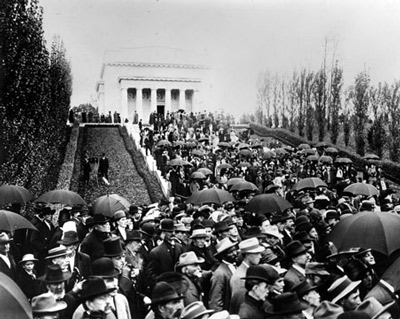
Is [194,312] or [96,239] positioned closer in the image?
[194,312]

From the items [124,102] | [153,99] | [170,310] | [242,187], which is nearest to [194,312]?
[170,310]

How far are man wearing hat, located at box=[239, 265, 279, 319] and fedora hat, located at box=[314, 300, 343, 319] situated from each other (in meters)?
0.75

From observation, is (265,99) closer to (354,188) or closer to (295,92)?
(295,92)

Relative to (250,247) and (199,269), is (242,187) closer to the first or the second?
(199,269)

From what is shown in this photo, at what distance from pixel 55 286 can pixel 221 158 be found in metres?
18.6

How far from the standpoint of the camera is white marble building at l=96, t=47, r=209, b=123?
6688 cm

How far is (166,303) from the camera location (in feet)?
16.5

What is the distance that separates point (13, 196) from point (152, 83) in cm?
5697

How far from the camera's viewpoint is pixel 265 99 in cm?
7338

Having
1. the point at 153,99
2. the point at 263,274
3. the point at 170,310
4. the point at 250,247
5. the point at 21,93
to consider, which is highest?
the point at 153,99

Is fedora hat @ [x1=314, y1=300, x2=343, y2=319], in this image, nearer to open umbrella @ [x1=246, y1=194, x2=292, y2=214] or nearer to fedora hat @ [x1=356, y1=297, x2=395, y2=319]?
fedora hat @ [x1=356, y1=297, x2=395, y2=319]

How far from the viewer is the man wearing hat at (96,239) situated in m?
8.00

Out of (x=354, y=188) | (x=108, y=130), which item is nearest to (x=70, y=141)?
(x=108, y=130)

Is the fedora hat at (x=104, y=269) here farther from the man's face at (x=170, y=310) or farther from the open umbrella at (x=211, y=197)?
the open umbrella at (x=211, y=197)
